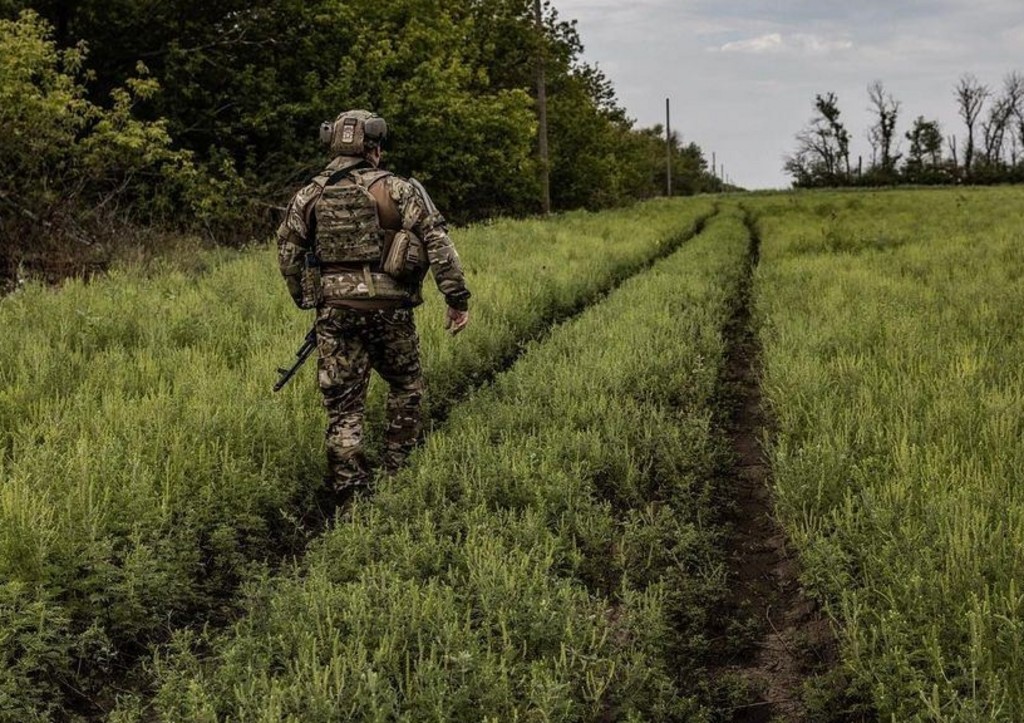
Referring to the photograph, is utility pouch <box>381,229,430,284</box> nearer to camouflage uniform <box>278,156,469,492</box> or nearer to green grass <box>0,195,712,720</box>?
camouflage uniform <box>278,156,469,492</box>

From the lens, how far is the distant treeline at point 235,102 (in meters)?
11.5

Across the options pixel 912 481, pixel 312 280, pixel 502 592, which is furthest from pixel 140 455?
pixel 912 481

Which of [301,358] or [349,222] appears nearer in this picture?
[349,222]

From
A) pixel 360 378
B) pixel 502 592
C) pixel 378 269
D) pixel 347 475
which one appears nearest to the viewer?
pixel 502 592

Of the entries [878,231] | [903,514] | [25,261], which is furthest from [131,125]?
[878,231]

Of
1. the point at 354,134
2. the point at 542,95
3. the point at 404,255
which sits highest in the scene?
the point at 542,95

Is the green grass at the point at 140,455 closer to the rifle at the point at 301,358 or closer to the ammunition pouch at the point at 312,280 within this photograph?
the rifle at the point at 301,358

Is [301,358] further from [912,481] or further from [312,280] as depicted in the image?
[912,481]

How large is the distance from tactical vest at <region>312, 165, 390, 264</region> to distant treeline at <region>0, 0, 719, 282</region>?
8.30 metres

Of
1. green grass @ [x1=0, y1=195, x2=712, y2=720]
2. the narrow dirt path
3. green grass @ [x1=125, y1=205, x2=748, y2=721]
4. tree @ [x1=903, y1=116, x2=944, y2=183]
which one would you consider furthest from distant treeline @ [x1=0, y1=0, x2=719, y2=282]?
tree @ [x1=903, y1=116, x2=944, y2=183]

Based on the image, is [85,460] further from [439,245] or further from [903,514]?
[903,514]

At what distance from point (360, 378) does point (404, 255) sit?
885 mm

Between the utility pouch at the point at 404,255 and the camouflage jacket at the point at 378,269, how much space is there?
4cm

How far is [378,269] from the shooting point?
4844 millimetres
